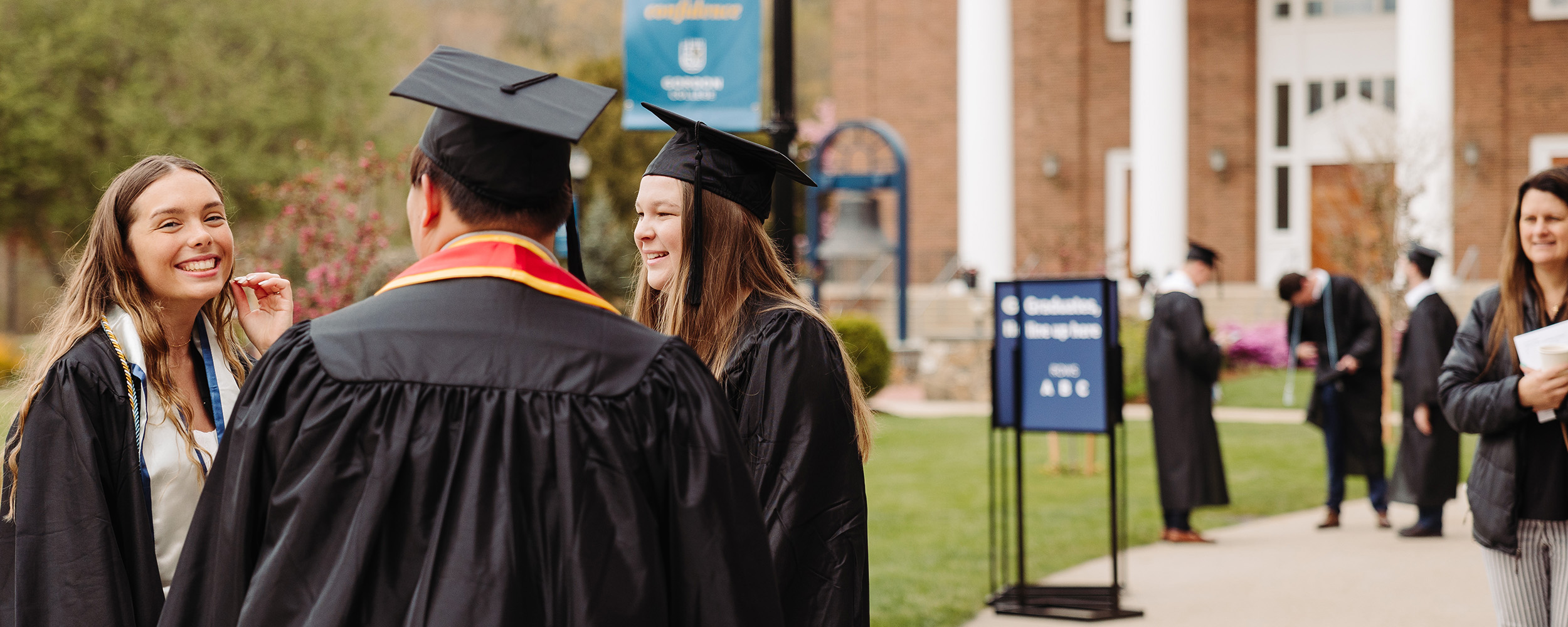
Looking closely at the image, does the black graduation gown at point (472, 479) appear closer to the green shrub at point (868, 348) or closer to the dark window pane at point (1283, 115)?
the green shrub at point (868, 348)

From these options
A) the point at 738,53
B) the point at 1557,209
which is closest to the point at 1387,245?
the point at 738,53

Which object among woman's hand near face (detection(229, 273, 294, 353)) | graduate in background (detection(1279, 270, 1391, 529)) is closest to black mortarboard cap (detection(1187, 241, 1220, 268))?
graduate in background (detection(1279, 270, 1391, 529))

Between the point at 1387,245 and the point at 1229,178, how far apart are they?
13198mm

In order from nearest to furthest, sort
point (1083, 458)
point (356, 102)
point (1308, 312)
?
point (1308, 312), point (1083, 458), point (356, 102)

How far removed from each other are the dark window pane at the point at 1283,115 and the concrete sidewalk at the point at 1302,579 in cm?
2049

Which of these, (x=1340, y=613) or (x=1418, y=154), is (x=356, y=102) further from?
(x=1340, y=613)

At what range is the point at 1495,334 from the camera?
14.1 feet

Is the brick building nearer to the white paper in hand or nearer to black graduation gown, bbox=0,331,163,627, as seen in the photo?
the white paper in hand

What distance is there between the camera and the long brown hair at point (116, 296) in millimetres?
2818

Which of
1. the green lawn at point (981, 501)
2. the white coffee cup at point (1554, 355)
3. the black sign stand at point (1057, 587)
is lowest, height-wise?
the green lawn at point (981, 501)

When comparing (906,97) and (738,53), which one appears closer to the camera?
(738,53)

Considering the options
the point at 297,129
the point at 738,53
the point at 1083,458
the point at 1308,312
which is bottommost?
the point at 1083,458

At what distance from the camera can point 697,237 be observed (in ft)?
10.1

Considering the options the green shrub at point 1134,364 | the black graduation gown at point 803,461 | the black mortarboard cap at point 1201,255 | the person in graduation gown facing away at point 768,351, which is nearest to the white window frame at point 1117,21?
the green shrub at point 1134,364
